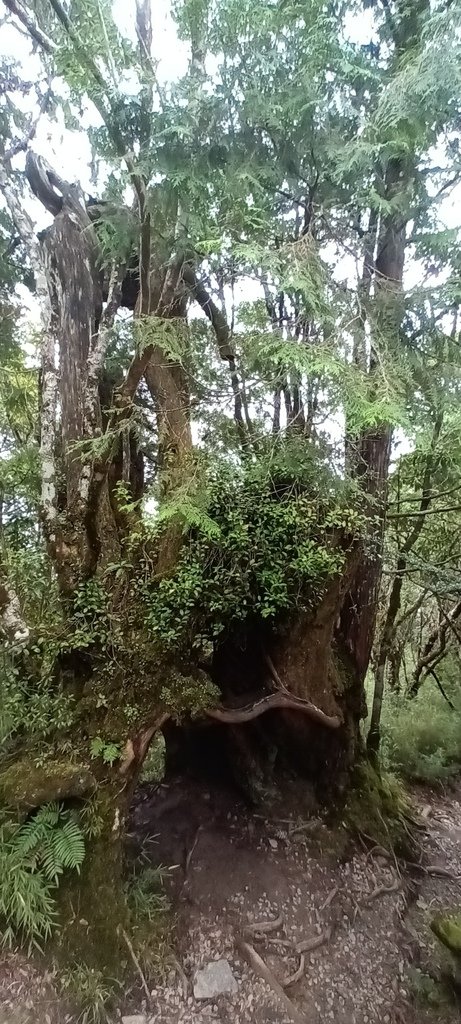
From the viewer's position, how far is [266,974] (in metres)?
3.62

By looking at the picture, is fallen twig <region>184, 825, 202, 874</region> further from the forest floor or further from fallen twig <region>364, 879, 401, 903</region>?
fallen twig <region>364, 879, 401, 903</region>

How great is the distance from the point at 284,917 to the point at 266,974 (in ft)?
1.71

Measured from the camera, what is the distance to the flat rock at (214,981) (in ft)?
11.3

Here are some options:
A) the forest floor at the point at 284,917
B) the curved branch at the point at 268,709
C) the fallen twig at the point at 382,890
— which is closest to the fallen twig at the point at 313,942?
the forest floor at the point at 284,917

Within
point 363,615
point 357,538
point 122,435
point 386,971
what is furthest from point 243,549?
point 386,971

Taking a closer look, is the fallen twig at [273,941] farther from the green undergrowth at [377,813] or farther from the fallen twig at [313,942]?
the green undergrowth at [377,813]

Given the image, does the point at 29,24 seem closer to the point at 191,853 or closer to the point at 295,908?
the point at 191,853

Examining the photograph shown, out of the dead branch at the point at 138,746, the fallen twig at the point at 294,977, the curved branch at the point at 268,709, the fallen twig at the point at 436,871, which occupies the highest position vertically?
the curved branch at the point at 268,709

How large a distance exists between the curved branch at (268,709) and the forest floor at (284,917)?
99 cm

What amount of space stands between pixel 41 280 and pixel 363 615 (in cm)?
444

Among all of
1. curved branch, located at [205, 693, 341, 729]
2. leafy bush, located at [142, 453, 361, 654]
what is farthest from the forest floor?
leafy bush, located at [142, 453, 361, 654]

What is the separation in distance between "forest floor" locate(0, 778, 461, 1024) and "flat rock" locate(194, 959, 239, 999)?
32 millimetres

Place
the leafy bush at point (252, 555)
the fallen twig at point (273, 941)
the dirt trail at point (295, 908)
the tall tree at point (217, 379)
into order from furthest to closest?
the leafy bush at point (252, 555), the fallen twig at point (273, 941), the dirt trail at point (295, 908), the tall tree at point (217, 379)

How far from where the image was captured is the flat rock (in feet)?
11.3
